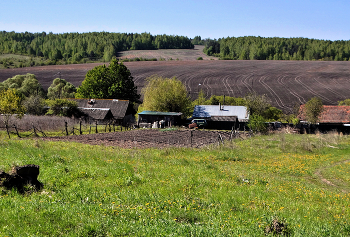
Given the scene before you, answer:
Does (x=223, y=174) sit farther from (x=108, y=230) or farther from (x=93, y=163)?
(x=108, y=230)

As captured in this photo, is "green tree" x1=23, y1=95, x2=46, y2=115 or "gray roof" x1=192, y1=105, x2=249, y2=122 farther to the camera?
"gray roof" x1=192, y1=105, x2=249, y2=122

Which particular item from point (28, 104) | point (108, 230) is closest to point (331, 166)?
point (108, 230)

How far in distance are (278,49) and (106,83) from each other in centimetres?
11220

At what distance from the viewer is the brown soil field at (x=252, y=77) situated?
84.8 m

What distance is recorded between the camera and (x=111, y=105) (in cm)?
5803

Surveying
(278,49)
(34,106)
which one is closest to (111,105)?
(34,106)

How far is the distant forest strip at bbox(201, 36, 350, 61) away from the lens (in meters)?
147

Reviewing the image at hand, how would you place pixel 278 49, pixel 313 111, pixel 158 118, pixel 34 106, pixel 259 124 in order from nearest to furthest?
pixel 259 124 → pixel 313 111 → pixel 34 106 → pixel 158 118 → pixel 278 49

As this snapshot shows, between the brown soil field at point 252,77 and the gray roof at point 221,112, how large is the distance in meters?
18.6

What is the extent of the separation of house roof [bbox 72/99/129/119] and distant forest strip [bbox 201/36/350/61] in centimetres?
10249

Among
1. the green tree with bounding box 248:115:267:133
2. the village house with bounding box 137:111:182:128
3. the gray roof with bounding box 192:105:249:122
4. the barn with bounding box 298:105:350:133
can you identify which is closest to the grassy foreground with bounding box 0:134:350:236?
the green tree with bounding box 248:115:267:133

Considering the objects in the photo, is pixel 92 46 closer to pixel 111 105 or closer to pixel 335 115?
pixel 111 105

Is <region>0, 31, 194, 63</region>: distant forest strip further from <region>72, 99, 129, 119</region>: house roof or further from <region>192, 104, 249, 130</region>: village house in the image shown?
<region>192, 104, 249, 130</region>: village house

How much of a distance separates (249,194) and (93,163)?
7.34 m
